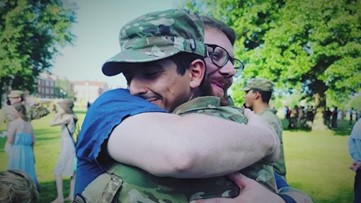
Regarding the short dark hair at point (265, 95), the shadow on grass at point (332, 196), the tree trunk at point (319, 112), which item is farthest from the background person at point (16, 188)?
the tree trunk at point (319, 112)

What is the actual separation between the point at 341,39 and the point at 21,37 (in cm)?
1606

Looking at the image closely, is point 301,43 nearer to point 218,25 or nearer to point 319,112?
point 319,112

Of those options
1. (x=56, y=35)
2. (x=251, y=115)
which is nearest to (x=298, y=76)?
(x=56, y=35)

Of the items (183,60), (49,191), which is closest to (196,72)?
(183,60)

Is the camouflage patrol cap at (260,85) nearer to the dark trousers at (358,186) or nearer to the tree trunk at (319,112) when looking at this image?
the dark trousers at (358,186)

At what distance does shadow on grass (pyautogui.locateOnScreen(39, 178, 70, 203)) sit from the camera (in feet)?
21.0

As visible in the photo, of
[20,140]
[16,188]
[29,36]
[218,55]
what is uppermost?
[29,36]

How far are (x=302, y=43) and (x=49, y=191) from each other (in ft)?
49.0

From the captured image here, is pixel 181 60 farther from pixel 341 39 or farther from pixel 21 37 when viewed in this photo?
pixel 21 37

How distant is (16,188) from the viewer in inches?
86.5

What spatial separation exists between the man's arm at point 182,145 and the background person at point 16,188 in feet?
5.19

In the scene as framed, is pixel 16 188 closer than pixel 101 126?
No

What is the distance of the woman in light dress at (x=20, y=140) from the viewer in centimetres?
615

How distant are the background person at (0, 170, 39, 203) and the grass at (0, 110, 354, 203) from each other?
4383mm
